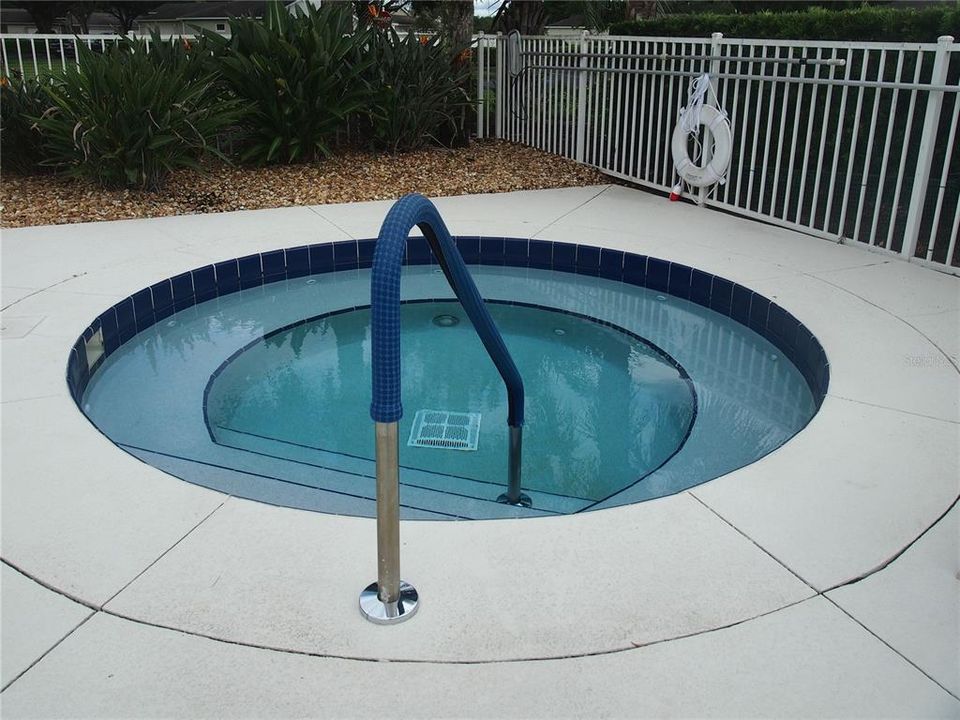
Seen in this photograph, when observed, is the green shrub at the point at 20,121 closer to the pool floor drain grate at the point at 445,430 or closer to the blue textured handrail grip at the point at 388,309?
the pool floor drain grate at the point at 445,430

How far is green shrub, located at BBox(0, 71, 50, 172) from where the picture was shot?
694cm

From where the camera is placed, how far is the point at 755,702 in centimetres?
188

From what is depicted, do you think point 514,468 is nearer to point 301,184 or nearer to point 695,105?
point 695,105

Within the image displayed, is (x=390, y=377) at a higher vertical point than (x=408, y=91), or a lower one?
lower

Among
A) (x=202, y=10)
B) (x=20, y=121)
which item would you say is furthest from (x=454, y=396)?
(x=202, y=10)

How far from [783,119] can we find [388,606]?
5.16m

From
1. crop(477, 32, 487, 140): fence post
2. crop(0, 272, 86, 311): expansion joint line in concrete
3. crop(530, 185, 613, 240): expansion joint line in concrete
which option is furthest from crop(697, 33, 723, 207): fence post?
crop(0, 272, 86, 311): expansion joint line in concrete

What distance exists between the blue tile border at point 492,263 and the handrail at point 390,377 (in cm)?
203

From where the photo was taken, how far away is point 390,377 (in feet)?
6.16

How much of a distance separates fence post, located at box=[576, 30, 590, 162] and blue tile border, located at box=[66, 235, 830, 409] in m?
2.66

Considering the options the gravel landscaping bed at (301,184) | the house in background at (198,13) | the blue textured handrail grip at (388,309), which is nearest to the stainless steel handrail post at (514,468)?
the blue textured handrail grip at (388,309)

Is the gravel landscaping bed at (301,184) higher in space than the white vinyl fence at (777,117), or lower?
lower

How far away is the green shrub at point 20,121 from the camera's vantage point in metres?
6.94

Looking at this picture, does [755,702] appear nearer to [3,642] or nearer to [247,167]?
[3,642]
